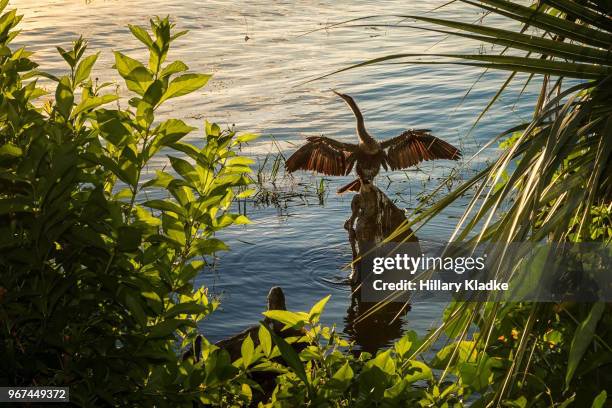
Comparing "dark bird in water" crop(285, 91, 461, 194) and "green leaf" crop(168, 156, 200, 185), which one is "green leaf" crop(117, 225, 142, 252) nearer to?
"green leaf" crop(168, 156, 200, 185)

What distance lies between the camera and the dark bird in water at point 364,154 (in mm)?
8297

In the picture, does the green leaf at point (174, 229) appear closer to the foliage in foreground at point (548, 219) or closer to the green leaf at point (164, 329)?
the green leaf at point (164, 329)

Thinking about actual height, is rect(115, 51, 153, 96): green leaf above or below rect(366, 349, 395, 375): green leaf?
above

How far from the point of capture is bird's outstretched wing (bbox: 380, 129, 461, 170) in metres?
8.33

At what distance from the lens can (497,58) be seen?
338 centimetres

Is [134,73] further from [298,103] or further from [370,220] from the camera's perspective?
[298,103]

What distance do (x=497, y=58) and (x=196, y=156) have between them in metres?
1.17

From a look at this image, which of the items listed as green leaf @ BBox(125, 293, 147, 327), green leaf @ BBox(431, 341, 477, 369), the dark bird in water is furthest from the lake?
green leaf @ BBox(125, 293, 147, 327)

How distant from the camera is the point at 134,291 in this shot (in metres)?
2.55

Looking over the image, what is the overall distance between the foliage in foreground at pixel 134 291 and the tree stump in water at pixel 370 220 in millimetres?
5419

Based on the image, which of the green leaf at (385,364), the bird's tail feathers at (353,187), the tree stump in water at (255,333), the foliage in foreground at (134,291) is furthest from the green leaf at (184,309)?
the bird's tail feathers at (353,187)

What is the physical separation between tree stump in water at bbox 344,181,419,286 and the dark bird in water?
0.56ft

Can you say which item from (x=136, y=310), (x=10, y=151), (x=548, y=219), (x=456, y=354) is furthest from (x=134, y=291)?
(x=548, y=219)

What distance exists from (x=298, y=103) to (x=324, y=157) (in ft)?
19.5
